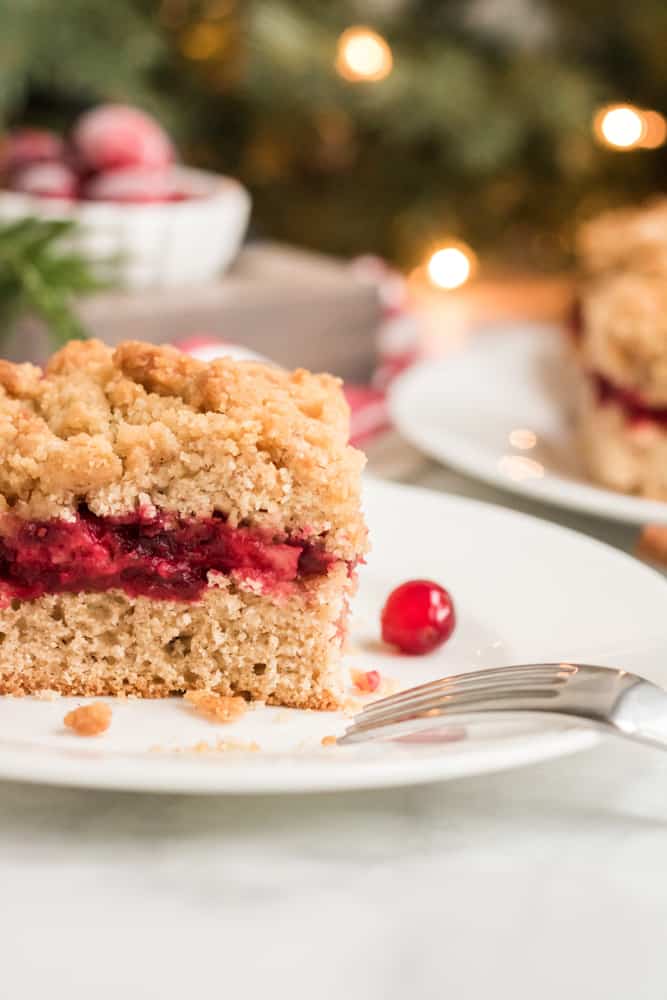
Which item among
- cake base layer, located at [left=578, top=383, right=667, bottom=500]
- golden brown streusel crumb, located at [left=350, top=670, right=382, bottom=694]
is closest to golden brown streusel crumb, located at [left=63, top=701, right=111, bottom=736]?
golden brown streusel crumb, located at [left=350, top=670, right=382, bottom=694]

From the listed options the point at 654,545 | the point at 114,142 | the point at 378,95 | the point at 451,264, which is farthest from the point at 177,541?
the point at 451,264

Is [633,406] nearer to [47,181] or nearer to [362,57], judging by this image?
[47,181]

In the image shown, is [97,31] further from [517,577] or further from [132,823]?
[132,823]

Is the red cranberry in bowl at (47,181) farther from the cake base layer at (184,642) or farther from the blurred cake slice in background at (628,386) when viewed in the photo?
the cake base layer at (184,642)

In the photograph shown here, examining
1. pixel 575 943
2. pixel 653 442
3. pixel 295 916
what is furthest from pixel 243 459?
pixel 653 442

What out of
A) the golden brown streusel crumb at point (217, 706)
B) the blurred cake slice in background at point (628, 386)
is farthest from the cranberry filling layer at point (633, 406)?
the golden brown streusel crumb at point (217, 706)

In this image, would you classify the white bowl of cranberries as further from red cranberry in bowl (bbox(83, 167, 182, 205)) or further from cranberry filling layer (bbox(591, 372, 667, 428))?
cranberry filling layer (bbox(591, 372, 667, 428))
